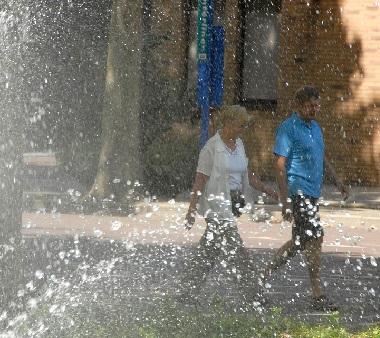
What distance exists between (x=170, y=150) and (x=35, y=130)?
7301 millimetres

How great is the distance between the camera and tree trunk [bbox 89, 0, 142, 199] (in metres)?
17.2

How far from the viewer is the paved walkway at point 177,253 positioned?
8164 millimetres

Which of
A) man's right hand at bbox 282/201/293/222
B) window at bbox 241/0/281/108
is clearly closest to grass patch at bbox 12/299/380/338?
man's right hand at bbox 282/201/293/222

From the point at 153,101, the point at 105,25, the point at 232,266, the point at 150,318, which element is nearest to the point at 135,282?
the point at 232,266

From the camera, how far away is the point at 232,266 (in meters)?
7.93

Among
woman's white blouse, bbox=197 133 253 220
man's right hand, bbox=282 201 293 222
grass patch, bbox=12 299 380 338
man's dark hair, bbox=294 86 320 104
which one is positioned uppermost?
man's dark hair, bbox=294 86 320 104

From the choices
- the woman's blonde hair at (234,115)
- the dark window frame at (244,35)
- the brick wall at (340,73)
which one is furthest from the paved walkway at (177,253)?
the dark window frame at (244,35)

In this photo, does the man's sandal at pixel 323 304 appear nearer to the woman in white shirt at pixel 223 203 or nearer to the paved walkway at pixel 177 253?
the paved walkway at pixel 177 253

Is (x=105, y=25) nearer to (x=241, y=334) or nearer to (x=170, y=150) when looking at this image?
(x=170, y=150)

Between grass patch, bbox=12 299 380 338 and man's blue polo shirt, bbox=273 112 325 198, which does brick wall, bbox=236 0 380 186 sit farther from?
grass patch, bbox=12 299 380 338

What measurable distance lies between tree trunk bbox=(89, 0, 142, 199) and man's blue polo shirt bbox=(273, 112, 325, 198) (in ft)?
29.3

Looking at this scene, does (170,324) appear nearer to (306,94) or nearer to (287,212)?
(287,212)

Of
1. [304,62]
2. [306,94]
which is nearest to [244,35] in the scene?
[304,62]

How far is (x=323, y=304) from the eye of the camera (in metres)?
8.05
